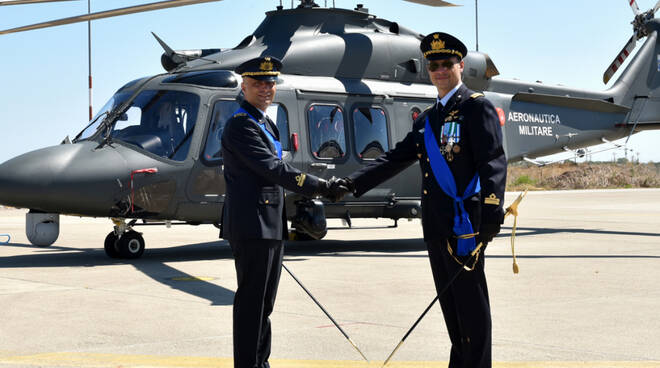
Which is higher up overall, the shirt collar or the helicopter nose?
the shirt collar

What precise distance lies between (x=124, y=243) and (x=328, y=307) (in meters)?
4.41

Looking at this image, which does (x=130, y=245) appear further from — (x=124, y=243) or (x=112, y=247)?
(x=112, y=247)

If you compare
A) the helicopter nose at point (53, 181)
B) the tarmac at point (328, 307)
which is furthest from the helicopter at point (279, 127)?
the tarmac at point (328, 307)

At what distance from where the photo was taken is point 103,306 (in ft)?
21.2

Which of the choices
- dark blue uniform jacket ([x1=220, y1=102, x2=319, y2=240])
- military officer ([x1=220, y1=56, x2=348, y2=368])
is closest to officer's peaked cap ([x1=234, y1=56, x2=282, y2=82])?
military officer ([x1=220, y1=56, x2=348, y2=368])

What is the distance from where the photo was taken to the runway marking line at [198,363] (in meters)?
4.43

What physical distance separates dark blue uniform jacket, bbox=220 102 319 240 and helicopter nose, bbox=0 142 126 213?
5267 millimetres

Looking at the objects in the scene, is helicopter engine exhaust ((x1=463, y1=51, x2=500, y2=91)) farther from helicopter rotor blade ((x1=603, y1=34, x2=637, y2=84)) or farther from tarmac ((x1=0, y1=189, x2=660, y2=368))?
helicopter rotor blade ((x1=603, y1=34, x2=637, y2=84))

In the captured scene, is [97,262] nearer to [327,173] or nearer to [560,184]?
[327,173]

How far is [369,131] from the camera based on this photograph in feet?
36.9

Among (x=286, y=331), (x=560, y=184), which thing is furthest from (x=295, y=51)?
(x=560, y=184)

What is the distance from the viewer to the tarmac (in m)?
4.73

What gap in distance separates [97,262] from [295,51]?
389 centimetres

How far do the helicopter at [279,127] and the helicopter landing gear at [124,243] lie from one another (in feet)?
0.04
